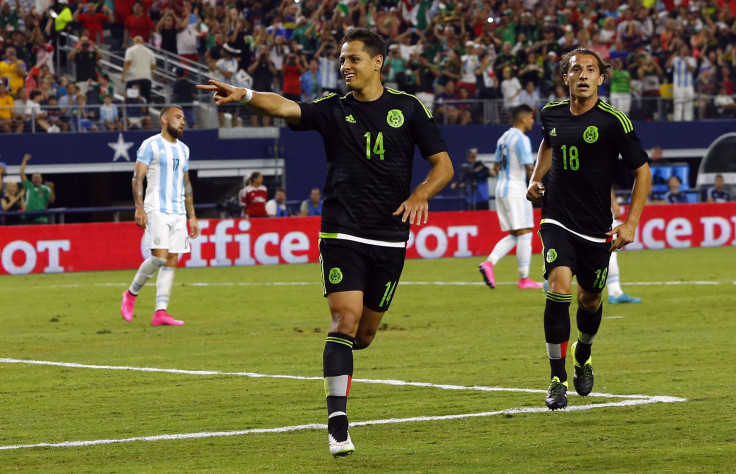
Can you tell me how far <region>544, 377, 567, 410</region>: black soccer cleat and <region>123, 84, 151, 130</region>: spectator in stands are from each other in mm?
21194

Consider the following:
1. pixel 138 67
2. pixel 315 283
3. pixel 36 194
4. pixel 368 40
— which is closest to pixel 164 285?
pixel 315 283

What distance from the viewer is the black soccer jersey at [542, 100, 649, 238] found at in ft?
28.4

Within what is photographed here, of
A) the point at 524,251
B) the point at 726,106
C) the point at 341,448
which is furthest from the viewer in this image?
the point at 726,106

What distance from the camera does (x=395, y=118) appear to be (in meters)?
7.30

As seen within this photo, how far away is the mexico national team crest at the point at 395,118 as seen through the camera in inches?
287

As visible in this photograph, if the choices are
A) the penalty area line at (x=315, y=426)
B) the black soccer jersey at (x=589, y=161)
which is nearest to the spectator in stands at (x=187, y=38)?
the black soccer jersey at (x=589, y=161)

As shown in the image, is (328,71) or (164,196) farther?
(328,71)

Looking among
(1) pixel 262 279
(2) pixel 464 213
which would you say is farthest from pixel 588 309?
(2) pixel 464 213

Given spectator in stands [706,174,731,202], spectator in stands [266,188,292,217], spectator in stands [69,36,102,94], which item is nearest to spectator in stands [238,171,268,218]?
spectator in stands [266,188,292,217]

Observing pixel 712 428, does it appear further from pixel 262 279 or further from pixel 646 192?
pixel 262 279

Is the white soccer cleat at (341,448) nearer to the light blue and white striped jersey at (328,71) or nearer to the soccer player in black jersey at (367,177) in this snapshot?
the soccer player in black jersey at (367,177)

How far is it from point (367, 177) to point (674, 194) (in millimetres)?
24342

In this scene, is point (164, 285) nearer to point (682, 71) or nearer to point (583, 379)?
point (583, 379)

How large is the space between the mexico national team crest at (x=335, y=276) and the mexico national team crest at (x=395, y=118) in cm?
88
